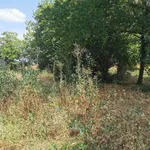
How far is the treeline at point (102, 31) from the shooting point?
883 cm

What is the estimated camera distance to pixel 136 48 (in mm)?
11789

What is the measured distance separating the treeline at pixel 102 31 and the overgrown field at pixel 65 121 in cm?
214

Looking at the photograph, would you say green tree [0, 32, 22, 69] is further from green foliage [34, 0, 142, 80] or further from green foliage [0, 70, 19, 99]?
green foliage [0, 70, 19, 99]

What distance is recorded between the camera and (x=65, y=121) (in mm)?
4816

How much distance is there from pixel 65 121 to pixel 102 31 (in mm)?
4923

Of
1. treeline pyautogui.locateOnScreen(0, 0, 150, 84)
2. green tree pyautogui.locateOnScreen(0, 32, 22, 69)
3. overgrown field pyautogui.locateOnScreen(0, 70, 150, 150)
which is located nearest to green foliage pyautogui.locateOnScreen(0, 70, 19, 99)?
overgrown field pyautogui.locateOnScreen(0, 70, 150, 150)

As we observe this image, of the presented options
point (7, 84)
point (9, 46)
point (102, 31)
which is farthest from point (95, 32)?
point (9, 46)

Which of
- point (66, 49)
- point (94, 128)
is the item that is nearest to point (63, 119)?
point (94, 128)

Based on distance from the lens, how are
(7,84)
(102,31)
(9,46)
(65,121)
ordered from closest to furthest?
(65,121), (7,84), (102,31), (9,46)

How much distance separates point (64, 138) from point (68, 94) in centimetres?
145

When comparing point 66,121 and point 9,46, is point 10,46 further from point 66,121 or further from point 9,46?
point 66,121

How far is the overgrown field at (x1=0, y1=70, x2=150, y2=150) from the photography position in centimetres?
390

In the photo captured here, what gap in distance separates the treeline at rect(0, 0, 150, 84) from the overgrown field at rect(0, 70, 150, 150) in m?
2.14

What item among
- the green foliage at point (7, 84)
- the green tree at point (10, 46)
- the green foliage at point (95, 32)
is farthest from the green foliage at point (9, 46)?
the green foliage at point (7, 84)
